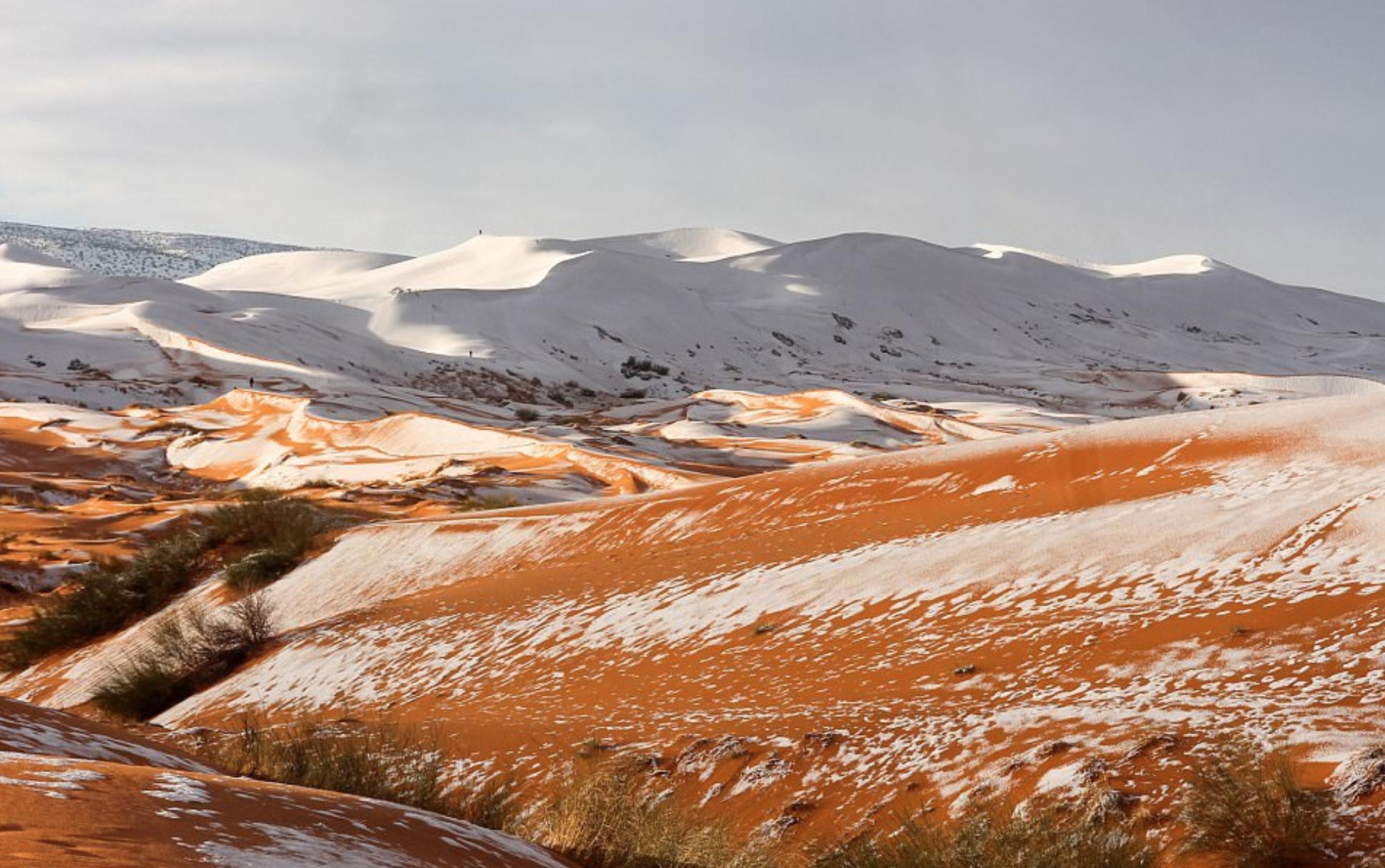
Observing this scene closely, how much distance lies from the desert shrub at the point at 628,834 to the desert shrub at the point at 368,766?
0.38 m

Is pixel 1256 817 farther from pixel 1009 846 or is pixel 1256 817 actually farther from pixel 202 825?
pixel 202 825

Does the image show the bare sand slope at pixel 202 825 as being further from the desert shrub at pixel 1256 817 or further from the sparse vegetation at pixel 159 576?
the sparse vegetation at pixel 159 576

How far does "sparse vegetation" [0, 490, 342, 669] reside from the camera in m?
12.8

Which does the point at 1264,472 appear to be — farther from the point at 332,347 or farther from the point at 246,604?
the point at 332,347

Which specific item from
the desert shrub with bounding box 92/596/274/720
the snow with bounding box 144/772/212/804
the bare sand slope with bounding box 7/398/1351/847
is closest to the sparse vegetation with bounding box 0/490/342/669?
the bare sand slope with bounding box 7/398/1351/847

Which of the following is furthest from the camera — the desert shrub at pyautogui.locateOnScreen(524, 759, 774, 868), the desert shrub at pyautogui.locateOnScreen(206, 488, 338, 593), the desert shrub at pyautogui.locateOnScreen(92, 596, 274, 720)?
the desert shrub at pyautogui.locateOnScreen(206, 488, 338, 593)

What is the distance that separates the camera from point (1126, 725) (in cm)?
523

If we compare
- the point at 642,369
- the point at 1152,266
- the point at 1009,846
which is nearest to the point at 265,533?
the point at 1009,846

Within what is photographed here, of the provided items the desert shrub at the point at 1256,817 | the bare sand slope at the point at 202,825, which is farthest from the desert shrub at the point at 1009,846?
the bare sand slope at the point at 202,825

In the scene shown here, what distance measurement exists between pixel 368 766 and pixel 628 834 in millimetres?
1630

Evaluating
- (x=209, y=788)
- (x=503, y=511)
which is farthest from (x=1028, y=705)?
(x=503, y=511)

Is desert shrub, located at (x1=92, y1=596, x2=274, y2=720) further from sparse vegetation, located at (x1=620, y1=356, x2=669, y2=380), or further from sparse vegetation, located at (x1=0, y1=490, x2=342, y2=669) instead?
sparse vegetation, located at (x1=620, y1=356, x2=669, y2=380)

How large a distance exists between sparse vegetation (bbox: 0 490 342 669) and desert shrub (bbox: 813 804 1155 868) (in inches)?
380

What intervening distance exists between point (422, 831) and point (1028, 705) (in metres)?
2.92
